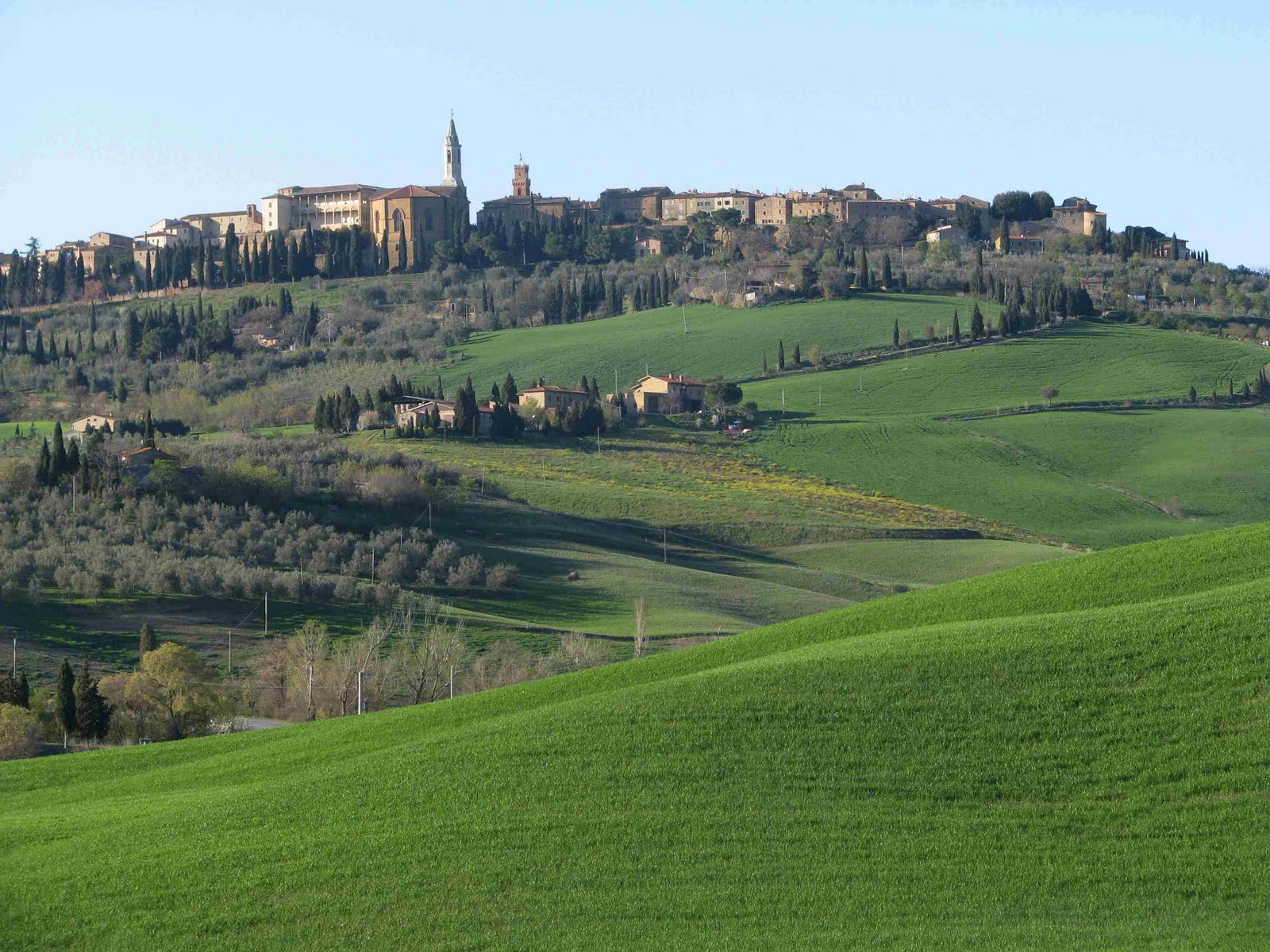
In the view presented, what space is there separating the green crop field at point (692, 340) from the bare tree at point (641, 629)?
57015 mm

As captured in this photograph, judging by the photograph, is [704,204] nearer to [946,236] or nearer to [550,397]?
[946,236]

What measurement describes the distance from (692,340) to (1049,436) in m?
31.8

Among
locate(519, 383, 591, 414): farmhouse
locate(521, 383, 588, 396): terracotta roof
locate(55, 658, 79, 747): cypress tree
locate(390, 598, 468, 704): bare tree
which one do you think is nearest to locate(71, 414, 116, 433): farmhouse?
locate(519, 383, 591, 414): farmhouse

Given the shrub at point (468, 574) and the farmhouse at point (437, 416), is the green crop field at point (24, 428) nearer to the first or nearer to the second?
the farmhouse at point (437, 416)

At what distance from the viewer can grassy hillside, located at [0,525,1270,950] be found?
16.8m

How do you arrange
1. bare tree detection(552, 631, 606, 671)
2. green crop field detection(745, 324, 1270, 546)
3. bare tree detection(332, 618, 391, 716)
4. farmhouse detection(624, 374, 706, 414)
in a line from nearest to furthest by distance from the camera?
bare tree detection(332, 618, 391, 716) < bare tree detection(552, 631, 606, 671) < green crop field detection(745, 324, 1270, 546) < farmhouse detection(624, 374, 706, 414)

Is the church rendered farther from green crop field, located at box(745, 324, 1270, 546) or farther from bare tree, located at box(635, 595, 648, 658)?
bare tree, located at box(635, 595, 648, 658)

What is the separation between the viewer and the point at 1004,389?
108m

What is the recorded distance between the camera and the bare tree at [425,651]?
4519 centimetres

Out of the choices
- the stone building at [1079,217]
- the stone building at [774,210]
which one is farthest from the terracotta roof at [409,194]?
the stone building at [1079,217]

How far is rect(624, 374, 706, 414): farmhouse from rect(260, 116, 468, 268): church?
58158mm

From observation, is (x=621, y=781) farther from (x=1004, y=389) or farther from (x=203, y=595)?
(x=1004, y=389)

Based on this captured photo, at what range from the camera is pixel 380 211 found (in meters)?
164

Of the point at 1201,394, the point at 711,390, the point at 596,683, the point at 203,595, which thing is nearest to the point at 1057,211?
the point at 1201,394
